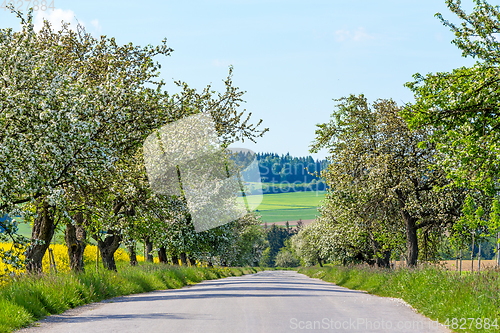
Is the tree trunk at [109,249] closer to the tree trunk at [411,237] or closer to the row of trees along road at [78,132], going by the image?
the row of trees along road at [78,132]

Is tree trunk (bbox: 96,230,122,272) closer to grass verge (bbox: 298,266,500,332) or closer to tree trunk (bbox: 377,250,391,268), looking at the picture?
grass verge (bbox: 298,266,500,332)

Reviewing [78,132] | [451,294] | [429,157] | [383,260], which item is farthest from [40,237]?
[383,260]

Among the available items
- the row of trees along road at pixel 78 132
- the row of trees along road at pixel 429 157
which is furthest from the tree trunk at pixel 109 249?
the row of trees along road at pixel 429 157

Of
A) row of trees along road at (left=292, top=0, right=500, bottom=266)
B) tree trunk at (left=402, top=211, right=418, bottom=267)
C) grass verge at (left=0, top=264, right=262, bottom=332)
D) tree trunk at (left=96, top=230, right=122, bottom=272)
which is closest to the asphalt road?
grass verge at (left=0, top=264, right=262, bottom=332)

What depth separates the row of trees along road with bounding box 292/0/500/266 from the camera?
49.7 ft

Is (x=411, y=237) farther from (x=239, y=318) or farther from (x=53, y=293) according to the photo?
(x=53, y=293)

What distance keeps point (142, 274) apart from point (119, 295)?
4.56 meters

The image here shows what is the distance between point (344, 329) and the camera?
8.77 meters

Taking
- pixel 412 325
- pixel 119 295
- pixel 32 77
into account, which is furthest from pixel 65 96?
pixel 412 325

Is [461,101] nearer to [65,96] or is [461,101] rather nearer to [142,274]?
[65,96]

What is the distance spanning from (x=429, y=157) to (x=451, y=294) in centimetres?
1314

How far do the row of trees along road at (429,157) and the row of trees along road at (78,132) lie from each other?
5.35 meters

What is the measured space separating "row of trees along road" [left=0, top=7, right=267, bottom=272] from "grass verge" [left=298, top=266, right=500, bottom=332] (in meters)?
9.18

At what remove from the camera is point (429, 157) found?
23.2 metres
